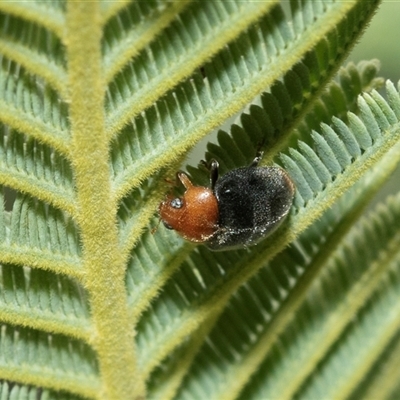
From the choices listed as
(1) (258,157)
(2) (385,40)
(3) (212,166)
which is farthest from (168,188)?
(2) (385,40)

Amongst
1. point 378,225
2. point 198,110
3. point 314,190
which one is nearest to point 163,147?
point 198,110

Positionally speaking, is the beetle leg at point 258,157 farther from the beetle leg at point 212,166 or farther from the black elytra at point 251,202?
the beetle leg at point 212,166

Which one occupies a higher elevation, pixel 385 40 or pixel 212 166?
pixel 385 40

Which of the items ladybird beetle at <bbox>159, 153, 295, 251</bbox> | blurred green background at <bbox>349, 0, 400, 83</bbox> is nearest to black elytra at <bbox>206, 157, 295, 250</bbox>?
ladybird beetle at <bbox>159, 153, 295, 251</bbox>

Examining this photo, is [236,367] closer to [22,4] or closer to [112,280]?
[112,280]

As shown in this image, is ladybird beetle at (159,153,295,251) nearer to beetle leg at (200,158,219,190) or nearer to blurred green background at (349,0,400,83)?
beetle leg at (200,158,219,190)

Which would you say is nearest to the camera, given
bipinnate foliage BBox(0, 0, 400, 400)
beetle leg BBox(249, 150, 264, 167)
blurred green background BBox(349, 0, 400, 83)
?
bipinnate foliage BBox(0, 0, 400, 400)

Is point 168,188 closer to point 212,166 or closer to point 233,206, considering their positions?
point 212,166
